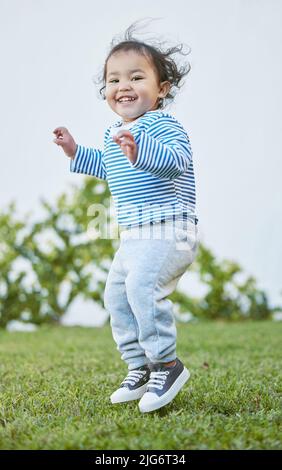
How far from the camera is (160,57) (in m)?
2.42

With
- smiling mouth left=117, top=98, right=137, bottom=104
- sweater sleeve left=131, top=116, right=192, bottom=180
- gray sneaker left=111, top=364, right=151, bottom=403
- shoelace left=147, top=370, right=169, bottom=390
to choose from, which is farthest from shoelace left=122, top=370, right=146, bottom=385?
smiling mouth left=117, top=98, right=137, bottom=104

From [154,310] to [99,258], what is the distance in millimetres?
4480

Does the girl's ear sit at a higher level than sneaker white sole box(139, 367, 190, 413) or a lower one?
higher

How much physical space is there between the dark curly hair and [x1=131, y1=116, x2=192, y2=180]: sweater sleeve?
23 centimetres

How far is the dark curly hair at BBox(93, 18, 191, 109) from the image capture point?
2.39 metres

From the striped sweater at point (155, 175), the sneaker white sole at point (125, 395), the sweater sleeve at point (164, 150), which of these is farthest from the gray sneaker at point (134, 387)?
the sweater sleeve at point (164, 150)

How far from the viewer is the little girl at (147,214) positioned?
2.17 meters

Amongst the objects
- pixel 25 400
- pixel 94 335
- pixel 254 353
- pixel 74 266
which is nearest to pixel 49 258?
pixel 74 266

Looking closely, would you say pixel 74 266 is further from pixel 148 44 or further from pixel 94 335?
pixel 148 44

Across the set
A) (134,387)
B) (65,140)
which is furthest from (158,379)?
(65,140)

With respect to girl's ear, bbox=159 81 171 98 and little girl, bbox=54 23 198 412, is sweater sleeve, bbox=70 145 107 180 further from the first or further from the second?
girl's ear, bbox=159 81 171 98

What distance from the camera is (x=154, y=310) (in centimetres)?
219

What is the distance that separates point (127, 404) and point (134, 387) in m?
0.07

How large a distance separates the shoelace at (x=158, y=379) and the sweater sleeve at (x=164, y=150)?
62cm
